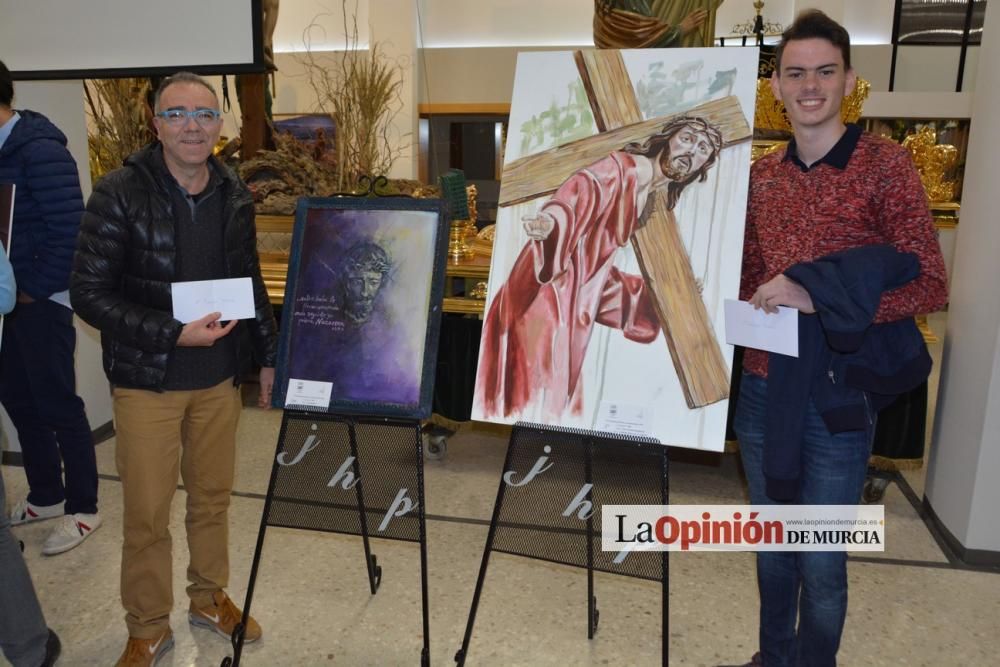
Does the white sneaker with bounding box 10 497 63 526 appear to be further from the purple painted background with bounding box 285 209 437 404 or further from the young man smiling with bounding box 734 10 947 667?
the young man smiling with bounding box 734 10 947 667

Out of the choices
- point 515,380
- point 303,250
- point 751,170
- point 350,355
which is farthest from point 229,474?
point 751,170

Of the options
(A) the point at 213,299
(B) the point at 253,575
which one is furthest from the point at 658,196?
(B) the point at 253,575

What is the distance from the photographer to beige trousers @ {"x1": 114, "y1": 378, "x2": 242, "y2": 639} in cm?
193

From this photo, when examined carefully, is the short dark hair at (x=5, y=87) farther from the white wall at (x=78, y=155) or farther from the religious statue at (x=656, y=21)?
the religious statue at (x=656, y=21)

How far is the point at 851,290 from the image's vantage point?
1453 mm

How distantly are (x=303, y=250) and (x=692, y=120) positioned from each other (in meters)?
1.05

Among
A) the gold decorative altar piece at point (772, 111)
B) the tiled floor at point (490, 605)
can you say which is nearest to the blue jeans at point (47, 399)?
the tiled floor at point (490, 605)

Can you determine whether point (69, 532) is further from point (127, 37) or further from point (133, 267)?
point (127, 37)

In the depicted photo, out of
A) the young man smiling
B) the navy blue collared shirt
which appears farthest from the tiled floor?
the navy blue collared shirt

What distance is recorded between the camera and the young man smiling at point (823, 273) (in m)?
1.49

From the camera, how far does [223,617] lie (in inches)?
87.6

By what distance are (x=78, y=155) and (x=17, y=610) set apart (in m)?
2.39

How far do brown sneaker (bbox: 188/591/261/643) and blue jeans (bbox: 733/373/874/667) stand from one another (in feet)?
4.72

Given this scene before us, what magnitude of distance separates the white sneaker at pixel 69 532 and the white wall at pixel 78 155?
0.77m
